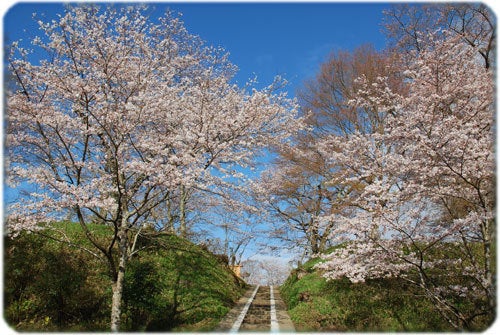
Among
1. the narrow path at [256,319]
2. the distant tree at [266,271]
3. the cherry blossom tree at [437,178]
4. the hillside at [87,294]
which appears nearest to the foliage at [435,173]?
the cherry blossom tree at [437,178]

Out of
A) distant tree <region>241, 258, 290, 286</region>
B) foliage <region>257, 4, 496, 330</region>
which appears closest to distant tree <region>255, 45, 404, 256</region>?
foliage <region>257, 4, 496, 330</region>

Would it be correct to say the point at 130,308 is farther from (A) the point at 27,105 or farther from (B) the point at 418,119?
(B) the point at 418,119

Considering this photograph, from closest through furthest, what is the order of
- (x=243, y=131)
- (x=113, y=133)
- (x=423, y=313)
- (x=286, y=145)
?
(x=113, y=133), (x=243, y=131), (x=423, y=313), (x=286, y=145)

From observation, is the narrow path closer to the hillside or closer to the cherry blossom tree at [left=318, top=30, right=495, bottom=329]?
the hillside

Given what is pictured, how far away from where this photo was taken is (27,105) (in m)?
7.66

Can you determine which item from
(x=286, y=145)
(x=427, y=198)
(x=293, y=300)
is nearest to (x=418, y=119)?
(x=427, y=198)

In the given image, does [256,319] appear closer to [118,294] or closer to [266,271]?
[118,294]

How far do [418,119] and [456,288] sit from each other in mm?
3619

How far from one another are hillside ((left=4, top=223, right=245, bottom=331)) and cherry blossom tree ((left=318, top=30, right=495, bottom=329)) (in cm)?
426

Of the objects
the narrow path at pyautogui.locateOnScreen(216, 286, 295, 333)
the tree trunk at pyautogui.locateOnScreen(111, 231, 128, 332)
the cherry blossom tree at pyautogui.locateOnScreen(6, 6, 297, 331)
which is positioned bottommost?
the narrow path at pyautogui.locateOnScreen(216, 286, 295, 333)

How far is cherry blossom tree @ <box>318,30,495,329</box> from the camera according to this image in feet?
21.2

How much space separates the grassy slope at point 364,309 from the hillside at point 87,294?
2522 mm

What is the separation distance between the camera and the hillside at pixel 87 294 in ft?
29.4

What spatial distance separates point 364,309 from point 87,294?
24.6 ft
